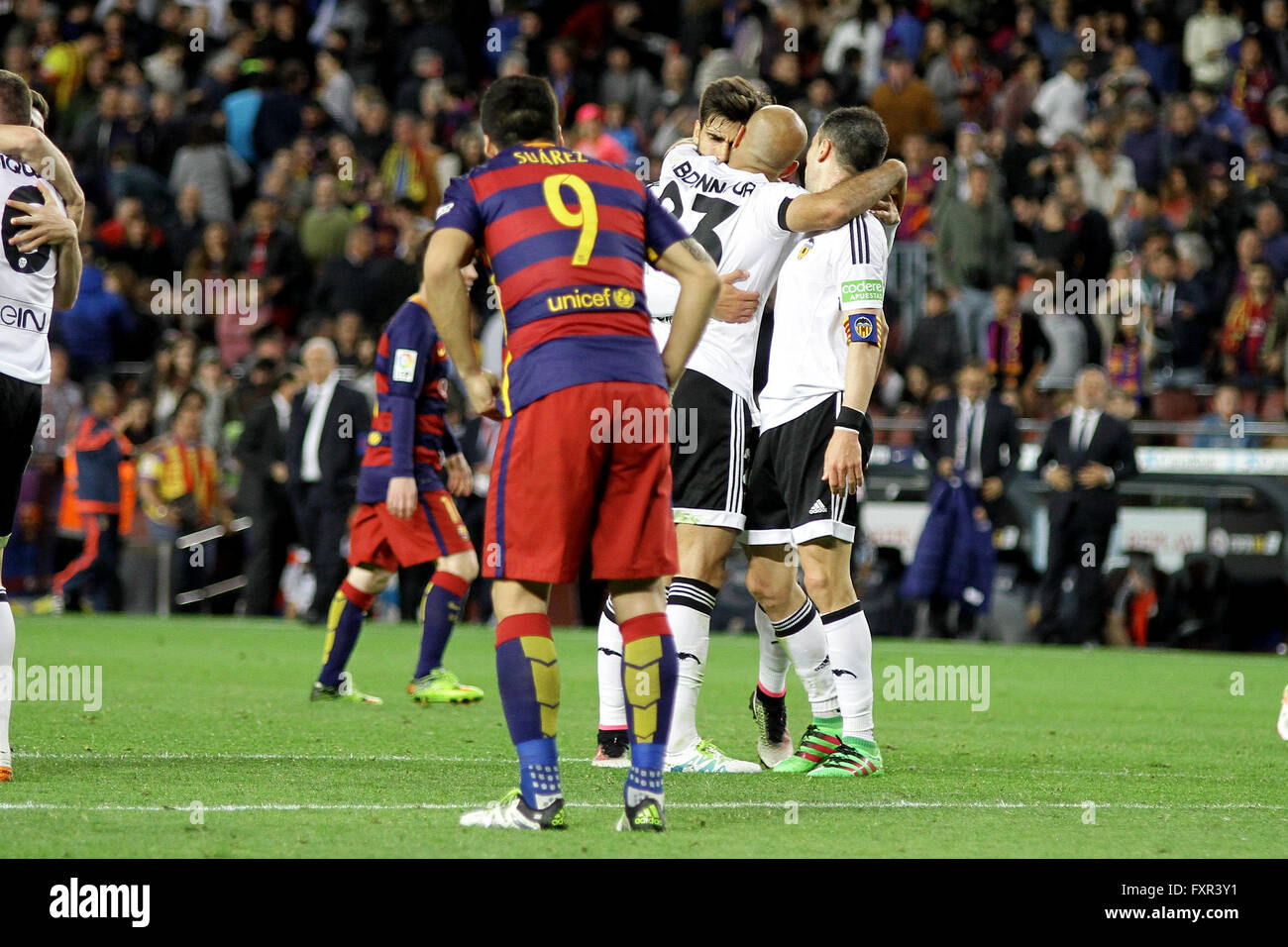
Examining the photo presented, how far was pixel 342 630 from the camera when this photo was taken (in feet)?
31.5

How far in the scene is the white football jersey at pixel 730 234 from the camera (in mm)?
6879

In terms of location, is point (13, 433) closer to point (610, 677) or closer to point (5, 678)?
point (5, 678)

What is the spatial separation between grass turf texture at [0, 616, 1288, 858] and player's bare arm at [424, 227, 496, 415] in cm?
131

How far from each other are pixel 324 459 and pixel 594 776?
10.1 meters

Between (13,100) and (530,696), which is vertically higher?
(13,100)

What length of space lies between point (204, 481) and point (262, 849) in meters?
14.3

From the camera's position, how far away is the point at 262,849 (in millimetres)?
4793

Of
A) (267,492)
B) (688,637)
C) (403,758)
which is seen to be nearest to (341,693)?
(403,758)

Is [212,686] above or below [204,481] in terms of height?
below

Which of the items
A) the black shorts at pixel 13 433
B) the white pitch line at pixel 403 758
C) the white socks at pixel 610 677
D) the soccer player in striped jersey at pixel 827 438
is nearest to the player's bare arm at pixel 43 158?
the black shorts at pixel 13 433

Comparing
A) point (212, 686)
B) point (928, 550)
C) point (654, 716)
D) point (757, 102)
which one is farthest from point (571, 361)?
point (928, 550)

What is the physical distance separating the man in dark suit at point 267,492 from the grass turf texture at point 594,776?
5.31 meters

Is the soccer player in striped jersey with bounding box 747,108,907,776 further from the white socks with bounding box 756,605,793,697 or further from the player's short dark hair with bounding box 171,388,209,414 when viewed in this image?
the player's short dark hair with bounding box 171,388,209,414
